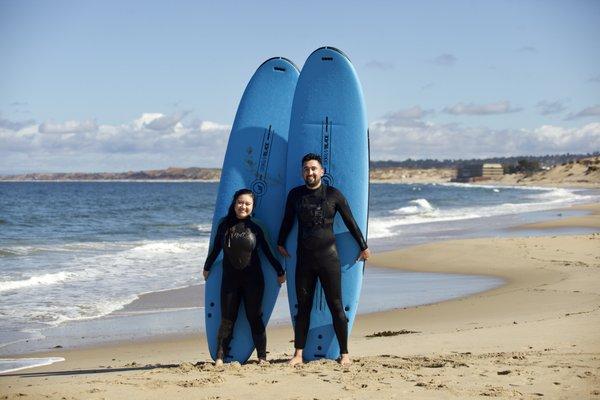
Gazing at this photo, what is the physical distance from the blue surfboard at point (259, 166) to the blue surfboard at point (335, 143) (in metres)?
0.16

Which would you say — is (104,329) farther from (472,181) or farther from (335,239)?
(472,181)

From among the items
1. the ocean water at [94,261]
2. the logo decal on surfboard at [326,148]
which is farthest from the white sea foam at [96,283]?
the logo decal on surfboard at [326,148]

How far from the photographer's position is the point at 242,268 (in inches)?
203

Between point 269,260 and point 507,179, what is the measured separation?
9092 centimetres

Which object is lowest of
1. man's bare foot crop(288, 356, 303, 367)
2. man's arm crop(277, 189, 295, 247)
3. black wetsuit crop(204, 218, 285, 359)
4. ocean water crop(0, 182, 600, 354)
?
ocean water crop(0, 182, 600, 354)

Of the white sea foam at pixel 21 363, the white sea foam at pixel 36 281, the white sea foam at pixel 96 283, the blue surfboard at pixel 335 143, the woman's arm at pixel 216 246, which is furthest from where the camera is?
the white sea foam at pixel 36 281

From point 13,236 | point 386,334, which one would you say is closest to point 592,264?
point 386,334

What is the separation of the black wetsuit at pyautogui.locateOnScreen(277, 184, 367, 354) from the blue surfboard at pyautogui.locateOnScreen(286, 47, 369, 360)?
0.24 m

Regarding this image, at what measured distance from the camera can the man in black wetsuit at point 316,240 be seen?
503cm

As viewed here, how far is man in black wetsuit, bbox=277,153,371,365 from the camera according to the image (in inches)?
198

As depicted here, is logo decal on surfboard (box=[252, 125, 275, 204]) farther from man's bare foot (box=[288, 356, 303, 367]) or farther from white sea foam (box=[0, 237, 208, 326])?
white sea foam (box=[0, 237, 208, 326])

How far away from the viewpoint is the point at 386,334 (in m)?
6.30

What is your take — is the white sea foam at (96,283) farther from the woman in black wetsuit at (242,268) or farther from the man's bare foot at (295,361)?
the man's bare foot at (295,361)

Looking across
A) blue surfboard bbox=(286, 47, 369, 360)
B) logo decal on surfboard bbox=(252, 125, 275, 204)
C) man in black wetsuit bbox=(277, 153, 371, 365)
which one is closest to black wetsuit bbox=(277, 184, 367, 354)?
man in black wetsuit bbox=(277, 153, 371, 365)
